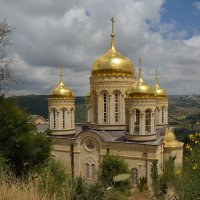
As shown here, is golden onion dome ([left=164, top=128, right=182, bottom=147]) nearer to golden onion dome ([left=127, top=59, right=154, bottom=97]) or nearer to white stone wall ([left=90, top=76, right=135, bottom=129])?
white stone wall ([left=90, top=76, right=135, bottom=129])

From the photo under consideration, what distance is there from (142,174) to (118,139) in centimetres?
320

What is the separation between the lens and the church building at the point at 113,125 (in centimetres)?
1967

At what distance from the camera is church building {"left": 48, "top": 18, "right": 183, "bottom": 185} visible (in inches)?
774

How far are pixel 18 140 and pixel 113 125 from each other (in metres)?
11.4

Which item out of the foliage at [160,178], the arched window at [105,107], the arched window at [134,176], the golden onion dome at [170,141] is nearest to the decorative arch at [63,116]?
the arched window at [105,107]

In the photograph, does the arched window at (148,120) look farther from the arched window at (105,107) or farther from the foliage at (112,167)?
the arched window at (105,107)

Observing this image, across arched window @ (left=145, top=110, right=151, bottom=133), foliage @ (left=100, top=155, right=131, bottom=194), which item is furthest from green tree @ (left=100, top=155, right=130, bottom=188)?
arched window @ (left=145, top=110, right=151, bottom=133)

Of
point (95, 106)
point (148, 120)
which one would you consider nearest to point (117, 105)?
point (95, 106)

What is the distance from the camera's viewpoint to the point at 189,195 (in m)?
7.47

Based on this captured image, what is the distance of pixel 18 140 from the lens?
38.3ft

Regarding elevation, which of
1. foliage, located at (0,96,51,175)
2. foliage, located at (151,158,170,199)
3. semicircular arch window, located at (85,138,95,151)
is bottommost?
foliage, located at (151,158,170,199)

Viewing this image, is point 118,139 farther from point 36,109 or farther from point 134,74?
point 36,109

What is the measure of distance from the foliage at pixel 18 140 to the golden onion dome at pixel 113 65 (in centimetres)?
1020

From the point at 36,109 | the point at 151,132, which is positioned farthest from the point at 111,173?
the point at 36,109
